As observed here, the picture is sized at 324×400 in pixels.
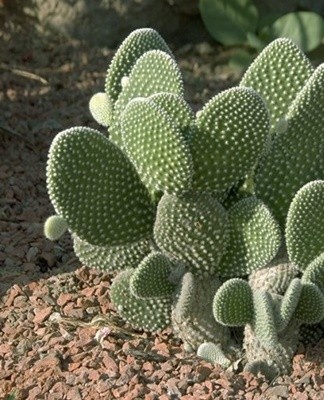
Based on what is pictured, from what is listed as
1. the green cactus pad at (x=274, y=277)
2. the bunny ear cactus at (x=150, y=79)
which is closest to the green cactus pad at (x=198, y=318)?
the green cactus pad at (x=274, y=277)

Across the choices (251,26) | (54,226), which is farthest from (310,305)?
(251,26)

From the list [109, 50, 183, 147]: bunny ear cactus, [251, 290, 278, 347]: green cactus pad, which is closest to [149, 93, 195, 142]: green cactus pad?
[109, 50, 183, 147]: bunny ear cactus

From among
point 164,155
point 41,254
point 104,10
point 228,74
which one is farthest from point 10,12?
point 164,155

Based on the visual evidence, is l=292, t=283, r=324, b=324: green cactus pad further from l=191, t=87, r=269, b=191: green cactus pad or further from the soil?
l=191, t=87, r=269, b=191: green cactus pad

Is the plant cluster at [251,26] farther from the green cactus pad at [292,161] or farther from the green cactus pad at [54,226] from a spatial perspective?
the green cactus pad at [54,226]

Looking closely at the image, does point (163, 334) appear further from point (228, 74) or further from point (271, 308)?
point (228, 74)

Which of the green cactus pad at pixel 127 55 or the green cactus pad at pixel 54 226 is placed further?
the green cactus pad at pixel 127 55
